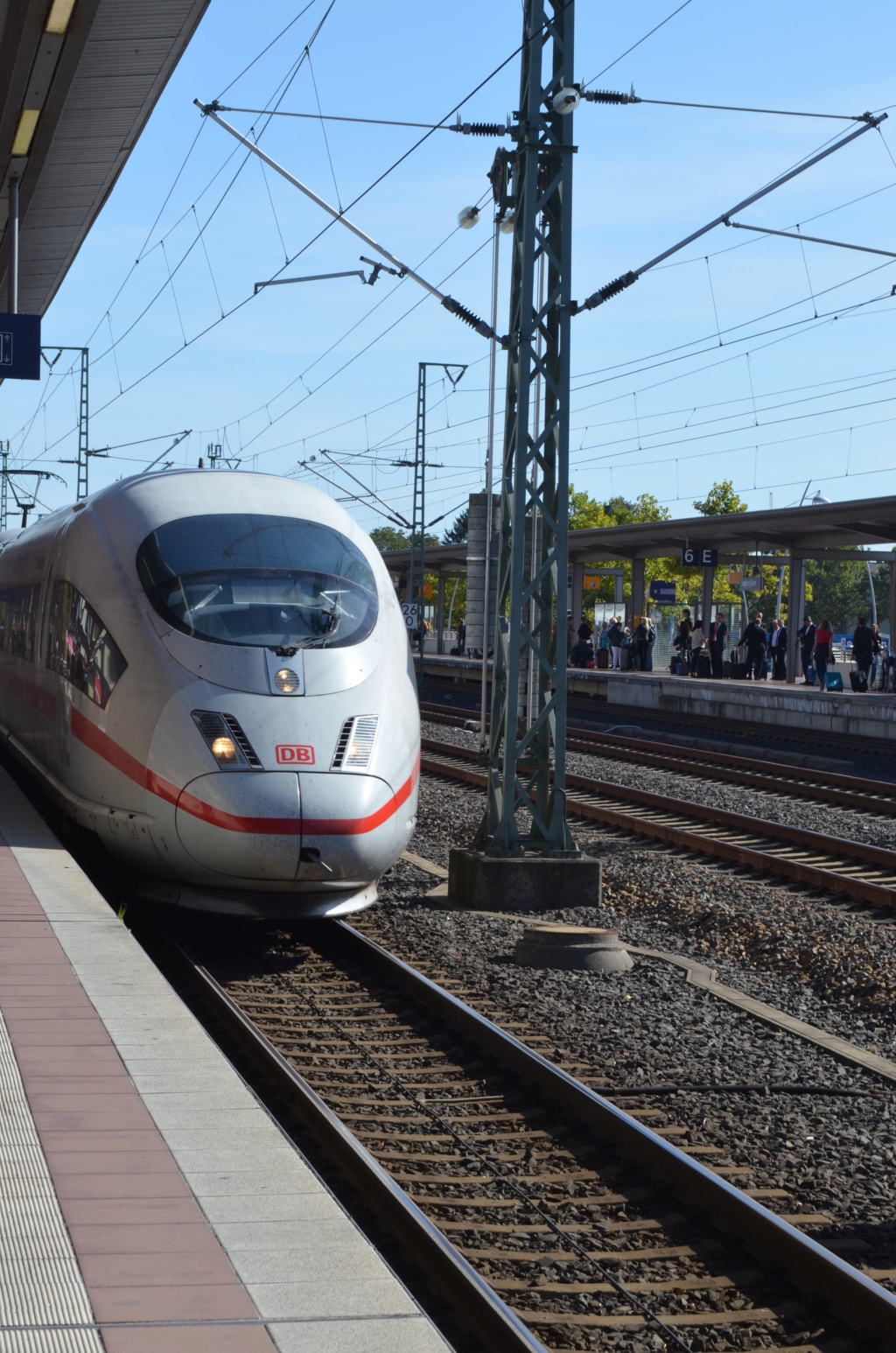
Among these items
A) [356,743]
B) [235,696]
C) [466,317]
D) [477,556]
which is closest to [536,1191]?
[356,743]

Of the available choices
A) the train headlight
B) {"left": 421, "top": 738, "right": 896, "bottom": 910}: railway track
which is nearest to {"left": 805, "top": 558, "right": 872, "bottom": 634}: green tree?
{"left": 421, "top": 738, "right": 896, "bottom": 910}: railway track

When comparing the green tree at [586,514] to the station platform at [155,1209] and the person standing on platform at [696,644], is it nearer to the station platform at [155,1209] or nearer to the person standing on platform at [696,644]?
the person standing on platform at [696,644]

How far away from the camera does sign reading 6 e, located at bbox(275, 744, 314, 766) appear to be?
7508 millimetres

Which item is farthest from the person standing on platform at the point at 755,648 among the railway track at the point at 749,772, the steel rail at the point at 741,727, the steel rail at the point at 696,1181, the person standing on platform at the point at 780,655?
the steel rail at the point at 696,1181

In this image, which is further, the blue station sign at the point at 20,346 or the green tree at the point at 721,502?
the green tree at the point at 721,502

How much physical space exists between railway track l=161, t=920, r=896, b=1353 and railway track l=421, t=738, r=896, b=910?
458cm

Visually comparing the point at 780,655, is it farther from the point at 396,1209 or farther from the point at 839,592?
the point at 839,592

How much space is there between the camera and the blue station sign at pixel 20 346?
13.7 meters

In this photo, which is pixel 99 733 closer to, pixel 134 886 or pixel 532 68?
pixel 134 886

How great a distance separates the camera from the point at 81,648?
905cm

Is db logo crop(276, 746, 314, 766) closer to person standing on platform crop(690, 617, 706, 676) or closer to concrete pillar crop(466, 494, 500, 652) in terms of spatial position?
concrete pillar crop(466, 494, 500, 652)

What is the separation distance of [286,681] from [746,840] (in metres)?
6.35

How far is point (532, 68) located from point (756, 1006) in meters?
6.05

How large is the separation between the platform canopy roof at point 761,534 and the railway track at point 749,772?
6935 millimetres
